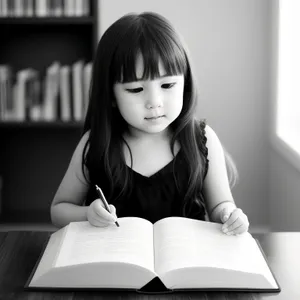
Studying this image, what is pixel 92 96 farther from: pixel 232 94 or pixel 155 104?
pixel 232 94

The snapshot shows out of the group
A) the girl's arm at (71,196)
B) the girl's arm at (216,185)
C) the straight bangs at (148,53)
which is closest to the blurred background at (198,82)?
the girl's arm at (216,185)

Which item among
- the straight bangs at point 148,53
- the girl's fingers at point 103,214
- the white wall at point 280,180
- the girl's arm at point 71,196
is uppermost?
the straight bangs at point 148,53

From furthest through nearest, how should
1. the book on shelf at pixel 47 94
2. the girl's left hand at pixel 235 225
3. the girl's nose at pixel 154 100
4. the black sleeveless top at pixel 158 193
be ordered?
the book on shelf at pixel 47 94, the black sleeveless top at pixel 158 193, the girl's nose at pixel 154 100, the girl's left hand at pixel 235 225

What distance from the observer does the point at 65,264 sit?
1.14m

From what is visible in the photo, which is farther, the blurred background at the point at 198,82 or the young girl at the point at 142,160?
the blurred background at the point at 198,82

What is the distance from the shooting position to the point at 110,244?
1211 millimetres

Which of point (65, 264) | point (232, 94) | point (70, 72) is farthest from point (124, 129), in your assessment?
point (232, 94)

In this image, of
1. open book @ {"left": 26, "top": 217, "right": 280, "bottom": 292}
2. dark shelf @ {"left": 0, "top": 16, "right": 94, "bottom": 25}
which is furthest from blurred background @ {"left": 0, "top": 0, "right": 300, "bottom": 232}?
open book @ {"left": 26, "top": 217, "right": 280, "bottom": 292}

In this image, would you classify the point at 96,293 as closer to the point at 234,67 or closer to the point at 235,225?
the point at 235,225

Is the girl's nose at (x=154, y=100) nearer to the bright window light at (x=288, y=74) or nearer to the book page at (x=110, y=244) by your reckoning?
the book page at (x=110, y=244)

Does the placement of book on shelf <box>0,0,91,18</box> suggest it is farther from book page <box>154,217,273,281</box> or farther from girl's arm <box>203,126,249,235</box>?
book page <box>154,217,273,281</box>

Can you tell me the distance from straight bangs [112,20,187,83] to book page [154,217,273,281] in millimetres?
345

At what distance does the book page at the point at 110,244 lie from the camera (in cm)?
115

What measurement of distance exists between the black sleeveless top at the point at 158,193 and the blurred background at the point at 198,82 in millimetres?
1387
